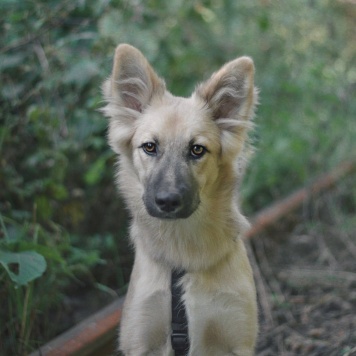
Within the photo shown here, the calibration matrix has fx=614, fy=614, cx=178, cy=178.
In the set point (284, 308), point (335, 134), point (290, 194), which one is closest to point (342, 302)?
point (284, 308)

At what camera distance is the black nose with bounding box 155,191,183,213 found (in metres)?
3.12

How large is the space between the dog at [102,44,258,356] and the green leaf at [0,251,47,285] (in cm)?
53

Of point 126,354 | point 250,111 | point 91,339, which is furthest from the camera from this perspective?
point 91,339

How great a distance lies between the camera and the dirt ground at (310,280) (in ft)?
14.7

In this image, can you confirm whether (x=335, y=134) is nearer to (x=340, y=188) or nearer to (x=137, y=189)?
(x=340, y=188)

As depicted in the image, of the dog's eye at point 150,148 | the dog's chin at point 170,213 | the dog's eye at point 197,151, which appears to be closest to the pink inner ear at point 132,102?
the dog's eye at point 150,148

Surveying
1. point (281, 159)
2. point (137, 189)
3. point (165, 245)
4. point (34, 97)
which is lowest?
point (281, 159)

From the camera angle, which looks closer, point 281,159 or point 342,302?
point 342,302

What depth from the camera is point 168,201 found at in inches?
123

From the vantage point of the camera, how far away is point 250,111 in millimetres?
3574

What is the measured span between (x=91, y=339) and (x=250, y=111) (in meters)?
1.74

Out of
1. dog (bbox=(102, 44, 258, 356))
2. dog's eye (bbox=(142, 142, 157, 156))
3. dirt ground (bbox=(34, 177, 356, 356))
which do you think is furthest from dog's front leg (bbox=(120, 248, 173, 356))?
dirt ground (bbox=(34, 177, 356, 356))

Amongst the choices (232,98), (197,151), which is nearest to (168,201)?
(197,151)

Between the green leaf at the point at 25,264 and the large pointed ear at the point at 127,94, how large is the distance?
79 centimetres
